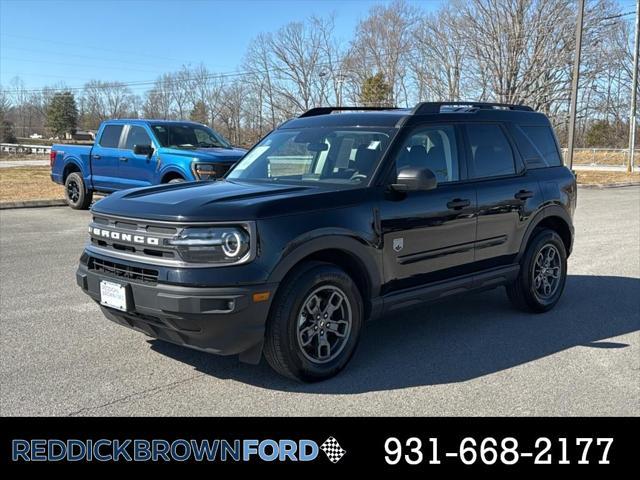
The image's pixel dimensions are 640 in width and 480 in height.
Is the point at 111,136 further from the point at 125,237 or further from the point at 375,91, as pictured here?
the point at 375,91

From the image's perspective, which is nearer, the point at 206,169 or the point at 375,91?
the point at 206,169

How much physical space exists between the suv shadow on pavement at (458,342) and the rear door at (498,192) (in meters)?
0.65

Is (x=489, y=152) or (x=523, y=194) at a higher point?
(x=489, y=152)

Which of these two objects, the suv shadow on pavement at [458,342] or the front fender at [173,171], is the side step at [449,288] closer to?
the suv shadow on pavement at [458,342]

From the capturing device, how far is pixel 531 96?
39938 mm

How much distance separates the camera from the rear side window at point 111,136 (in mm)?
13109

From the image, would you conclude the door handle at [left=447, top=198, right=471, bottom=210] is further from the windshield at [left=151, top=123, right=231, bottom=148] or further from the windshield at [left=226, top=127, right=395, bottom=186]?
the windshield at [left=151, top=123, right=231, bottom=148]

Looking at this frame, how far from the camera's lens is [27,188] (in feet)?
58.6

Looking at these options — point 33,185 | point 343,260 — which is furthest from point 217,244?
point 33,185

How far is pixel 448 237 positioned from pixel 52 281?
4.68m

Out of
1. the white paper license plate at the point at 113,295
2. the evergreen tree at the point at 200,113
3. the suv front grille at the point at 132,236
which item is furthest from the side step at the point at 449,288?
the evergreen tree at the point at 200,113

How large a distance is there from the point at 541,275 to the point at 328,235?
295cm

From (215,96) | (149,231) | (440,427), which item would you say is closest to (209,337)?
(149,231)

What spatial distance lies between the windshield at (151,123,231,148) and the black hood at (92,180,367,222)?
25.5ft
